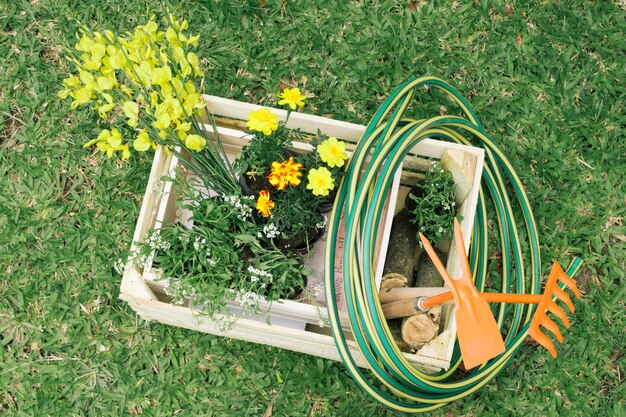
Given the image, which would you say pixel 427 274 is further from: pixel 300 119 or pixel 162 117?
pixel 162 117

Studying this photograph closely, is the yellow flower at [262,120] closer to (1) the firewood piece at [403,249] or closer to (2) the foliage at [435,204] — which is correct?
(2) the foliage at [435,204]

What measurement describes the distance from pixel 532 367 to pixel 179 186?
5.20 ft

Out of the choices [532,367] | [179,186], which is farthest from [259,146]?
[532,367]

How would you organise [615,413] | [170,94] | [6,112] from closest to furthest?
[170,94] → [615,413] → [6,112]

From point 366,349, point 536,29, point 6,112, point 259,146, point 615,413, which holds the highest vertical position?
point 536,29

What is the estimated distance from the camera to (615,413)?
2.33 m

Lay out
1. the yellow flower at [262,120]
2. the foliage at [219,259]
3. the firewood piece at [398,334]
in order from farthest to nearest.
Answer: the firewood piece at [398,334], the foliage at [219,259], the yellow flower at [262,120]

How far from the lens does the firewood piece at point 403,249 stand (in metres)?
2.14

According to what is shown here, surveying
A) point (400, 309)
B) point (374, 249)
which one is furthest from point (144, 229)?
point (400, 309)

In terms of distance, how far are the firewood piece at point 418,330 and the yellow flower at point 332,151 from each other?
0.61m

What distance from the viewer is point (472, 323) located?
1.46 metres

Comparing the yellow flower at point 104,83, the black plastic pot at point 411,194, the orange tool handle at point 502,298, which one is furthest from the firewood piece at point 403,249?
the yellow flower at point 104,83

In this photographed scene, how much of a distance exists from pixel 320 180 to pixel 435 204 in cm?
50

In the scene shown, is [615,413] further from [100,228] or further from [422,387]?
[100,228]
